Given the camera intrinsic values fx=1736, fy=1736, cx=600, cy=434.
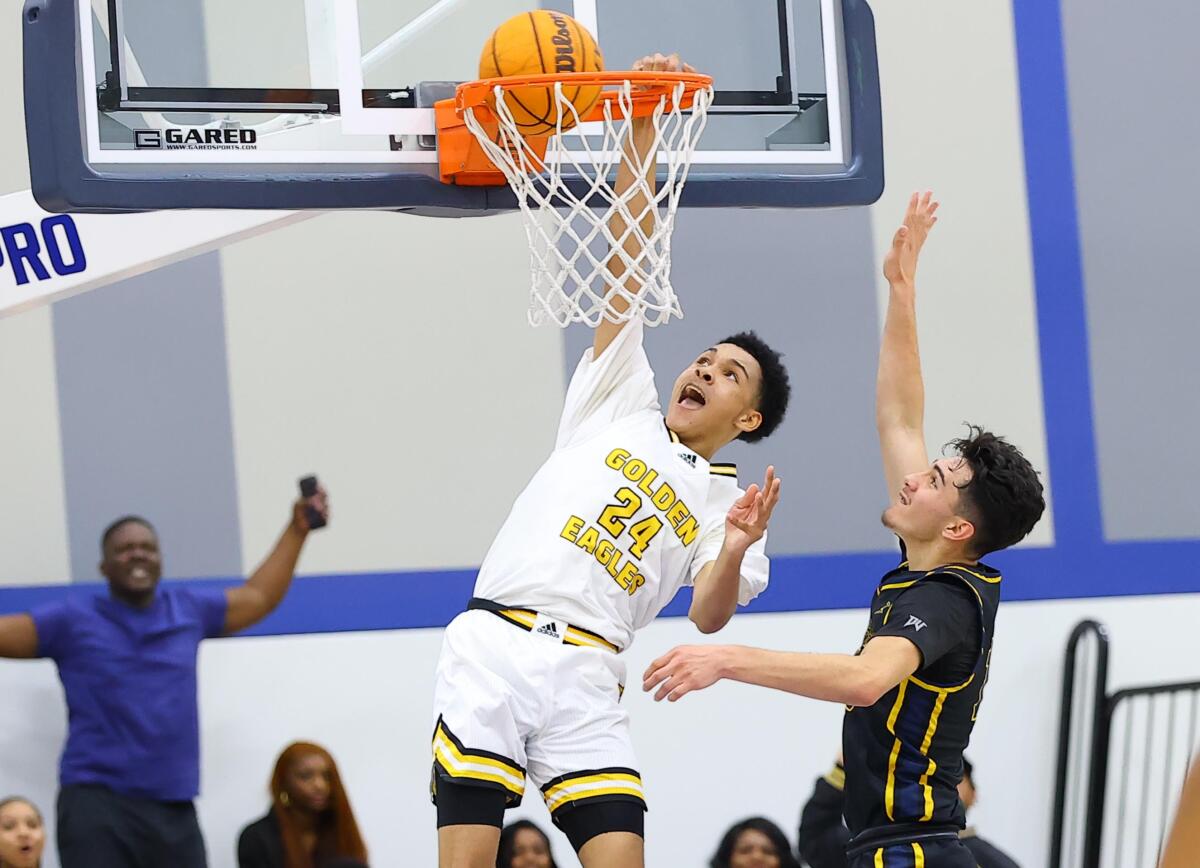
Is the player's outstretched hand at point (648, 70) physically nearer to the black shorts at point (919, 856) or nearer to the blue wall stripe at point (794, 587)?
the black shorts at point (919, 856)

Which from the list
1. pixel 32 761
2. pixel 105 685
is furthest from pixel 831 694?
pixel 32 761

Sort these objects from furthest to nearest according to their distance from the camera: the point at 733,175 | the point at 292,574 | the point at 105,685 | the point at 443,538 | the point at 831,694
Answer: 1. the point at 443,538
2. the point at 292,574
3. the point at 105,685
4. the point at 733,175
5. the point at 831,694

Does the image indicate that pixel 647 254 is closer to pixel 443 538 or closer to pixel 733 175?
pixel 733 175

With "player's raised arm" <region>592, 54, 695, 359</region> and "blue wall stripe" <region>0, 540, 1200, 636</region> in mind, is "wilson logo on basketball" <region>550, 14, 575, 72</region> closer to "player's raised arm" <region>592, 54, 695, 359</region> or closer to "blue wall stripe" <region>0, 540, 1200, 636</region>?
"player's raised arm" <region>592, 54, 695, 359</region>

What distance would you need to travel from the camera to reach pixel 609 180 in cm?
444

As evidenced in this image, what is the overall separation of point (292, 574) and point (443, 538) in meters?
0.68

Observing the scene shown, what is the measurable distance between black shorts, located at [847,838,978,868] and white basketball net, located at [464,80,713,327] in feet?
4.25

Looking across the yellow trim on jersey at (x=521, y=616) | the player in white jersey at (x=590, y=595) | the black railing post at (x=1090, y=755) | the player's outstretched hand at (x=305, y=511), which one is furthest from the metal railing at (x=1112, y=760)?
the yellow trim on jersey at (x=521, y=616)

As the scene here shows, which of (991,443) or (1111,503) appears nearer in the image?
(991,443)

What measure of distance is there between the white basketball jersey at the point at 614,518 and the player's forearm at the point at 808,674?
0.86 meters

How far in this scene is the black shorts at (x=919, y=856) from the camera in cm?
375

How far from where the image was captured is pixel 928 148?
24.5 ft

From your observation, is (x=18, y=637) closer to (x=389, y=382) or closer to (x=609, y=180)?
(x=389, y=382)

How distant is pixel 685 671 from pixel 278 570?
334 cm
